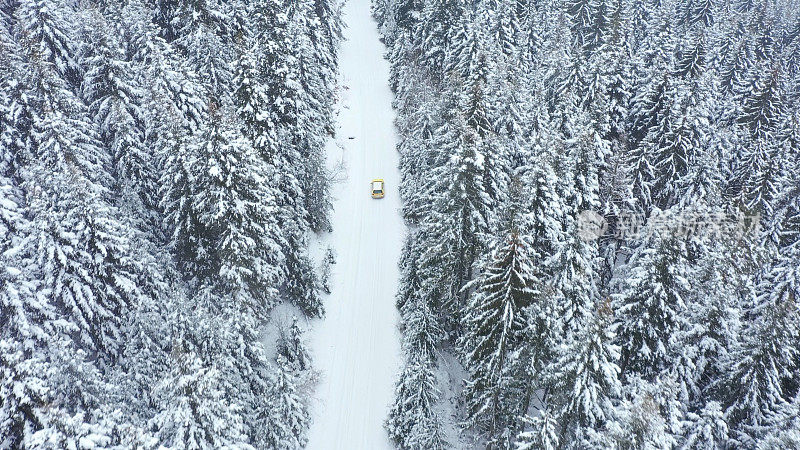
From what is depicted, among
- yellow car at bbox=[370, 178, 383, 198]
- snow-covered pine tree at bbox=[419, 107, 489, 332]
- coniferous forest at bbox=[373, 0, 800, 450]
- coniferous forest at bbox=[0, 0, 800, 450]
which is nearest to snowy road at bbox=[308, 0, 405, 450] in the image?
yellow car at bbox=[370, 178, 383, 198]

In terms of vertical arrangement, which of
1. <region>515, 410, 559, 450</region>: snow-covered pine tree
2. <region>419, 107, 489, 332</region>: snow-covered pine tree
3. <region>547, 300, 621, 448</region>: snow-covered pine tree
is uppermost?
<region>419, 107, 489, 332</region>: snow-covered pine tree

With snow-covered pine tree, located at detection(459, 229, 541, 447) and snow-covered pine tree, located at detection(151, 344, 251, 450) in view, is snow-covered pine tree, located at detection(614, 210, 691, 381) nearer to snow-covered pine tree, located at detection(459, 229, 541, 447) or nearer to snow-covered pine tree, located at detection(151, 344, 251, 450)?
snow-covered pine tree, located at detection(459, 229, 541, 447)

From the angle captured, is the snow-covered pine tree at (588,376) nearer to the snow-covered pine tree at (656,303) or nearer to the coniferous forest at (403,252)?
the coniferous forest at (403,252)

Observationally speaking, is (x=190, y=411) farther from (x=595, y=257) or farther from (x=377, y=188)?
(x=377, y=188)

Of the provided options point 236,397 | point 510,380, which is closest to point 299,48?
point 236,397

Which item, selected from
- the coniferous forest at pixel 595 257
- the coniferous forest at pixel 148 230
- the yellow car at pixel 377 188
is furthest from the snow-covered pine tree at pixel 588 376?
the yellow car at pixel 377 188
